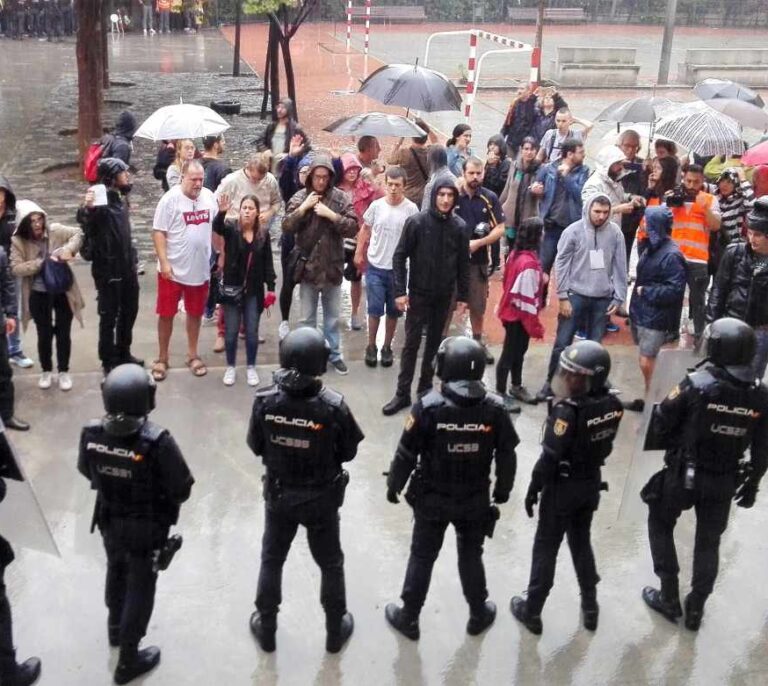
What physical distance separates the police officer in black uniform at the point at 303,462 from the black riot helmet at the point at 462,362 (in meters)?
0.49

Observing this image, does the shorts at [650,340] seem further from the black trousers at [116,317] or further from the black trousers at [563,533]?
the black trousers at [116,317]

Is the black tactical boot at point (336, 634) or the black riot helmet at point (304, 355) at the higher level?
the black riot helmet at point (304, 355)

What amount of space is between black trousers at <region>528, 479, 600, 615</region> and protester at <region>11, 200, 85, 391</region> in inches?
157

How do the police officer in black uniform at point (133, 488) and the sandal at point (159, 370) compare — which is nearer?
the police officer in black uniform at point (133, 488)

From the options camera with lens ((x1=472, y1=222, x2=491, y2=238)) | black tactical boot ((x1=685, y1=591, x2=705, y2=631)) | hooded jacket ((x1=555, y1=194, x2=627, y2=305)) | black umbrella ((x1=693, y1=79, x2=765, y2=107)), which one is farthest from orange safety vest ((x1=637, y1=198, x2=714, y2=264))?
black umbrella ((x1=693, y1=79, x2=765, y2=107))

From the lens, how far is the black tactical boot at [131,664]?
4312 mm

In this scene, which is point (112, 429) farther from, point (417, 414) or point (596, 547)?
point (596, 547)

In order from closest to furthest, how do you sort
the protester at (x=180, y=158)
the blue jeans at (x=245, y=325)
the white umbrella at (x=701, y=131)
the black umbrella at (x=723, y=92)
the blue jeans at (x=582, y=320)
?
the blue jeans at (x=582, y=320) < the blue jeans at (x=245, y=325) < the protester at (x=180, y=158) < the white umbrella at (x=701, y=131) < the black umbrella at (x=723, y=92)

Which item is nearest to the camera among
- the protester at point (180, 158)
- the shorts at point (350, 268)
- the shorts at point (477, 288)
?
the shorts at point (477, 288)

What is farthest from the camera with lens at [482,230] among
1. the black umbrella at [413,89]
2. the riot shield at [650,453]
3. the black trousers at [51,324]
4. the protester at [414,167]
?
the black trousers at [51,324]

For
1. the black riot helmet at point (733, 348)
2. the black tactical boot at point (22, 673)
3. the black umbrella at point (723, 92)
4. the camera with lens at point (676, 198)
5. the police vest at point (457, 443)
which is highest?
the black umbrella at point (723, 92)

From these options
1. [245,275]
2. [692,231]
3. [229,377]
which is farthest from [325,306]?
[692,231]

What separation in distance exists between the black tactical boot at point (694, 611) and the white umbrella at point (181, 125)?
19.5ft

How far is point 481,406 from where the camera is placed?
4273 mm
